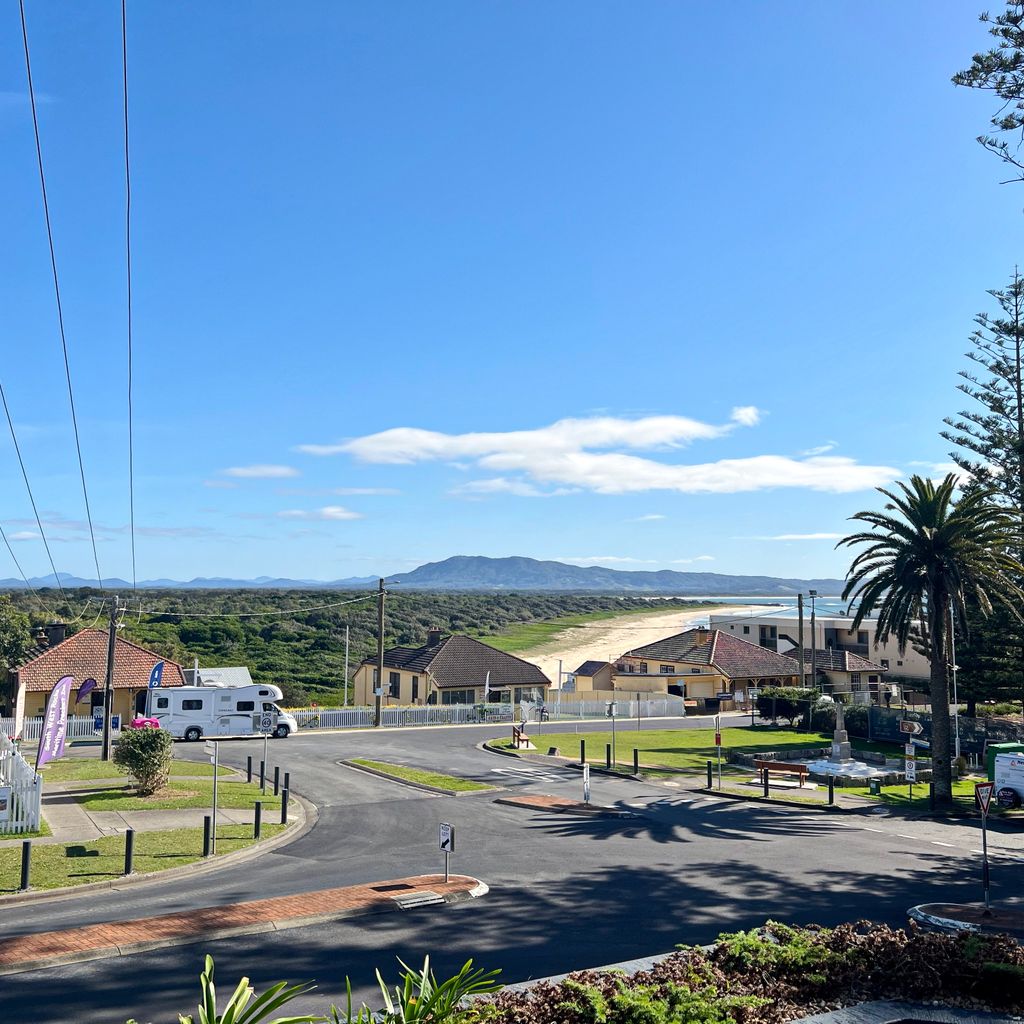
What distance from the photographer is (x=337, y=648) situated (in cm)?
9844

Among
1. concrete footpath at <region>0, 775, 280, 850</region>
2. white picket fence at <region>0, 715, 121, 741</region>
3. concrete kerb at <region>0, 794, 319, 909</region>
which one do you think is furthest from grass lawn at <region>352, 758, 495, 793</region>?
white picket fence at <region>0, 715, 121, 741</region>

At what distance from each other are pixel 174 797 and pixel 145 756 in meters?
1.41

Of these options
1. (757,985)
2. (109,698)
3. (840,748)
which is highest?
(109,698)

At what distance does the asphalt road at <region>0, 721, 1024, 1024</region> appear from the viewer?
1232cm

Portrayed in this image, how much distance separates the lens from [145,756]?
25625 mm

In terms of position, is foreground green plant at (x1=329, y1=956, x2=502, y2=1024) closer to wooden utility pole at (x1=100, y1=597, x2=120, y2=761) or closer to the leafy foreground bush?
the leafy foreground bush

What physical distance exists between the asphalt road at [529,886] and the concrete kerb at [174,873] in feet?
1.16

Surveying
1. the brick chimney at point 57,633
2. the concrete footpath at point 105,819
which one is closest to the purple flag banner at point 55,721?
the concrete footpath at point 105,819

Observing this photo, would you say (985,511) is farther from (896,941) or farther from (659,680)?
(659,680)

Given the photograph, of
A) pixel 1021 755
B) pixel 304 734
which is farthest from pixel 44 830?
pixel 1021 755

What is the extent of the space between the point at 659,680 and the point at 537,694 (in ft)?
41.4

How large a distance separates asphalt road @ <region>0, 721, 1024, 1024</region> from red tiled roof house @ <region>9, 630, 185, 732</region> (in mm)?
21025

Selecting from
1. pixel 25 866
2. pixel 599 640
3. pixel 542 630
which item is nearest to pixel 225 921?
pixel 25 866

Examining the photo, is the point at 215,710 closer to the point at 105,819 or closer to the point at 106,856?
the point at 105,819
